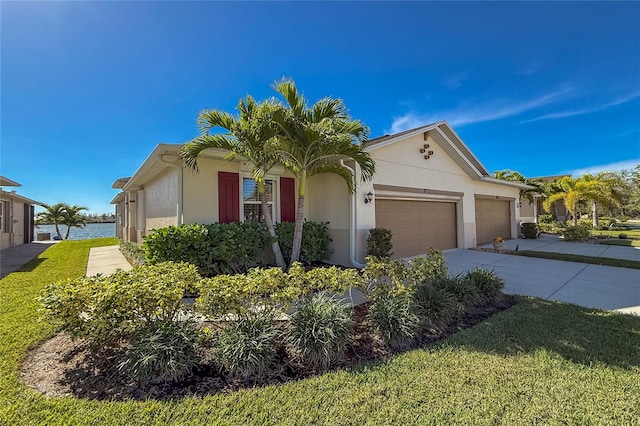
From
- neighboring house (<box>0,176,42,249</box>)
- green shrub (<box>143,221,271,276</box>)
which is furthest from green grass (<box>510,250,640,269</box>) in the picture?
neighboring house (<box>0,176,42,249</box>)

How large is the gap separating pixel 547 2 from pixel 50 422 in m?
13.5

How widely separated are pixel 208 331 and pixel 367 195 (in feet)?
22.5

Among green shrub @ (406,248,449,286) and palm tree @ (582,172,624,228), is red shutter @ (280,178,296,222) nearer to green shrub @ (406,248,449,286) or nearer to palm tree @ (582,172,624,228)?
green shrub @ (406,248,449,286)

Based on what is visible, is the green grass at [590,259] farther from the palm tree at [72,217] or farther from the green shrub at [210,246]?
the palm tree at [72,217]

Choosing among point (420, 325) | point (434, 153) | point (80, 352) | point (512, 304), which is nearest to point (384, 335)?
point (420, 325)

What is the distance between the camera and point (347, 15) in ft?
26.1

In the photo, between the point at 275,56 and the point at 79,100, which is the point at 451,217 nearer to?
the point at 275,56

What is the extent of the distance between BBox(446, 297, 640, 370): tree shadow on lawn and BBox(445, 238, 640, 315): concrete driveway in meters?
0.88

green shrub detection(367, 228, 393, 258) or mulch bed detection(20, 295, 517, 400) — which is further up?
green shrub detection(367, 228, 393, 258)

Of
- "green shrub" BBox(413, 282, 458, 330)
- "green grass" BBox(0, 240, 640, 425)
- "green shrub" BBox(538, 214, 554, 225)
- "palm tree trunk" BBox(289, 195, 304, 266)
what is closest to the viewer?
"green grass" BBox(0, 240, 640, 425)

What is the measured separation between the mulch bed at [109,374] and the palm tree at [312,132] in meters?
4.48

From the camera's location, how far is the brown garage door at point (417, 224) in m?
10.5

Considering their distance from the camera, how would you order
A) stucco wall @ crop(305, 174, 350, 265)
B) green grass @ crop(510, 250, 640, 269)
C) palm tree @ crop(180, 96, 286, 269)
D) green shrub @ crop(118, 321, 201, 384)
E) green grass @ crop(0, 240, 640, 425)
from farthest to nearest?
stucco wall @ crop(305, 174, 350, 265)
green grass @ crop(510, 250, 640, 269)
palm tree @ crop(180, 96, 286, 269)
green shrub @ crop(118, 321, 201, 384)
green grass @ crop(0, 240, 640, 425)

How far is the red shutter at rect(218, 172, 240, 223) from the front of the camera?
8.27 meters
